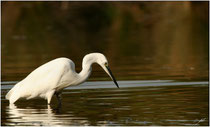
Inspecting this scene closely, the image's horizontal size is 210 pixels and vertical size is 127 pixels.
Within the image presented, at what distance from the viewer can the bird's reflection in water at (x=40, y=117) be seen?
908 centimetres

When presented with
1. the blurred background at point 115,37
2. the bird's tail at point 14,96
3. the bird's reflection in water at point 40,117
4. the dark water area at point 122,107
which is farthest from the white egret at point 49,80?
the blurred background at point 115,37

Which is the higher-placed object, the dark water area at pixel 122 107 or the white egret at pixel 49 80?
the white egret at pixel 49 80

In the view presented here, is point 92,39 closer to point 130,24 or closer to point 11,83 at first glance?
point 130,24

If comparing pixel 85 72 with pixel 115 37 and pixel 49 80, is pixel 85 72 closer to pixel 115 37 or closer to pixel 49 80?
pixel 49 80

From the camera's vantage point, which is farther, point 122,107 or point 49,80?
point 49,80

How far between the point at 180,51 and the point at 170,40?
16.4 feet

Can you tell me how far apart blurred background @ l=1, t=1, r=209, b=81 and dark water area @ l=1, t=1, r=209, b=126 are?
3 centimetres

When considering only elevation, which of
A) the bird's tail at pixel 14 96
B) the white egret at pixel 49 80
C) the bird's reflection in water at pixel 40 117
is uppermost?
the white egret at pixel 49 80

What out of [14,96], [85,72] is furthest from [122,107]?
[14,96]

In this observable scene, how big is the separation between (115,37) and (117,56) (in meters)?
8.56

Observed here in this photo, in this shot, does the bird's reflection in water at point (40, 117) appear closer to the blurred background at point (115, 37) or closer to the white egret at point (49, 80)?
the white egret at point (49, 80)

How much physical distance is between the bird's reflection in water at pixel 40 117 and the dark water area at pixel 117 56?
0.05 ft

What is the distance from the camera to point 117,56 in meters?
20.1

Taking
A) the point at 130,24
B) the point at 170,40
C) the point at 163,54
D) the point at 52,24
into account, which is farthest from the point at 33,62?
the point at 52,24
